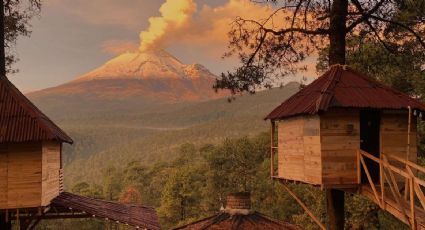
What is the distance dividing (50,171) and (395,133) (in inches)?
500

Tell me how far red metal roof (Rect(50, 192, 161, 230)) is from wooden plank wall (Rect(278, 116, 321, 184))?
6.54m

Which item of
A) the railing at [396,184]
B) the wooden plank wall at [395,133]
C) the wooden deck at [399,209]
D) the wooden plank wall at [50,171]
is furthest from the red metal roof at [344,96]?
the wooden plank wall at [50,171]

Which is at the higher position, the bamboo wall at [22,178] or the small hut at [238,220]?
the bamboo wall at [22,178]

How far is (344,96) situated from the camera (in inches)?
627

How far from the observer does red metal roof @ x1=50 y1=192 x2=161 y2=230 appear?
20.2 meters

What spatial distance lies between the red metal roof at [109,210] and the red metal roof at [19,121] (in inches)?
108

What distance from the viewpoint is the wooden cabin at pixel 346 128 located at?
15.7 meters

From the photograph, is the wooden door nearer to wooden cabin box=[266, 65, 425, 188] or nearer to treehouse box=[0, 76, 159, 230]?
wooden cabin box=[266, 65, 425, 188]

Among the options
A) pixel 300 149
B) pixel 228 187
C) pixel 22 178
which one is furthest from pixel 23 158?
pixel 228 187

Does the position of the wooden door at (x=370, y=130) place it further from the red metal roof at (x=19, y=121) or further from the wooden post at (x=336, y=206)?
the red metal roof at (x=19, y=121)

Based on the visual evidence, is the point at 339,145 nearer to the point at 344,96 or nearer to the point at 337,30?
the point at 344,96

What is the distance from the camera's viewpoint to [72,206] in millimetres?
20141

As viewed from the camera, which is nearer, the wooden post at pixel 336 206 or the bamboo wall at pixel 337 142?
the bamboo wall at pixel 337 142

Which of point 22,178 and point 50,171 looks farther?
point 50,171
